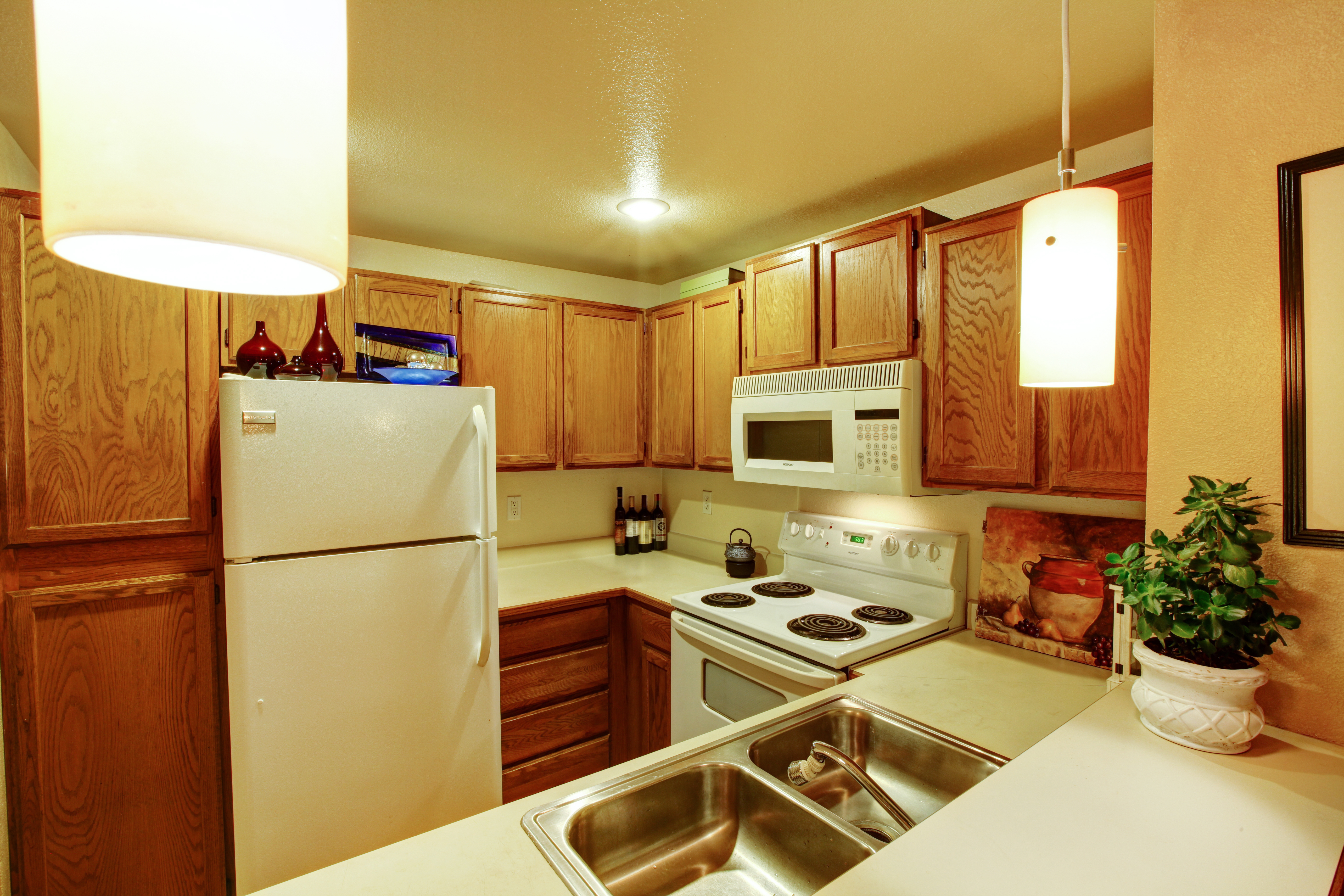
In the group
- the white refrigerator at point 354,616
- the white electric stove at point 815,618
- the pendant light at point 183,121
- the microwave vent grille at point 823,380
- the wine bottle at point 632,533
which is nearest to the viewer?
the pendant light at point 183,121

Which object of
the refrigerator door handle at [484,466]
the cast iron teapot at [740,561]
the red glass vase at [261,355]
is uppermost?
the red glass vase at [261,355]

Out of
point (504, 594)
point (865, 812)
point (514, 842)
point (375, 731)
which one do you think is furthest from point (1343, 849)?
point (504, 594)

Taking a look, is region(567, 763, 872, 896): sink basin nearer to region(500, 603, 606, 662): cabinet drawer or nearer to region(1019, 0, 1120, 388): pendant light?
region(1019, 0, 1120, 388): pendant light

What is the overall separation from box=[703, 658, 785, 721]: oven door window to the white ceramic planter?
3.23ft

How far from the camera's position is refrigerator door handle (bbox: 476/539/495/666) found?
6.05 ft

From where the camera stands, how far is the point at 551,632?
7.80 ft

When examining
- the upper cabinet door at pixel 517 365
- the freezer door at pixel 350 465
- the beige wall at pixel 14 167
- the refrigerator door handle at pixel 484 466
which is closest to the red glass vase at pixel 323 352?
the freezer door at pixel 350 465

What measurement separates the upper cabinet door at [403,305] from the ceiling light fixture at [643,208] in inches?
32.4

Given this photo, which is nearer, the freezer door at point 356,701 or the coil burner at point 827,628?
the freezer door at point 356,701

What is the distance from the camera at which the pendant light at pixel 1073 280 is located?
2.91 feet

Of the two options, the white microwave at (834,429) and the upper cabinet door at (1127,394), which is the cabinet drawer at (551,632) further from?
the upper cabinet door at (1127,394)

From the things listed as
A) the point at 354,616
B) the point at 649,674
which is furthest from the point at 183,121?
the point at 649,674

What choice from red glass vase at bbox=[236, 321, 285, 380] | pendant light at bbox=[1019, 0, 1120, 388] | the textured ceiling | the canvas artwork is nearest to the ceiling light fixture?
the textured ceiling

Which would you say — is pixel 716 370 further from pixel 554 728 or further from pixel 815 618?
pixel 554 728
